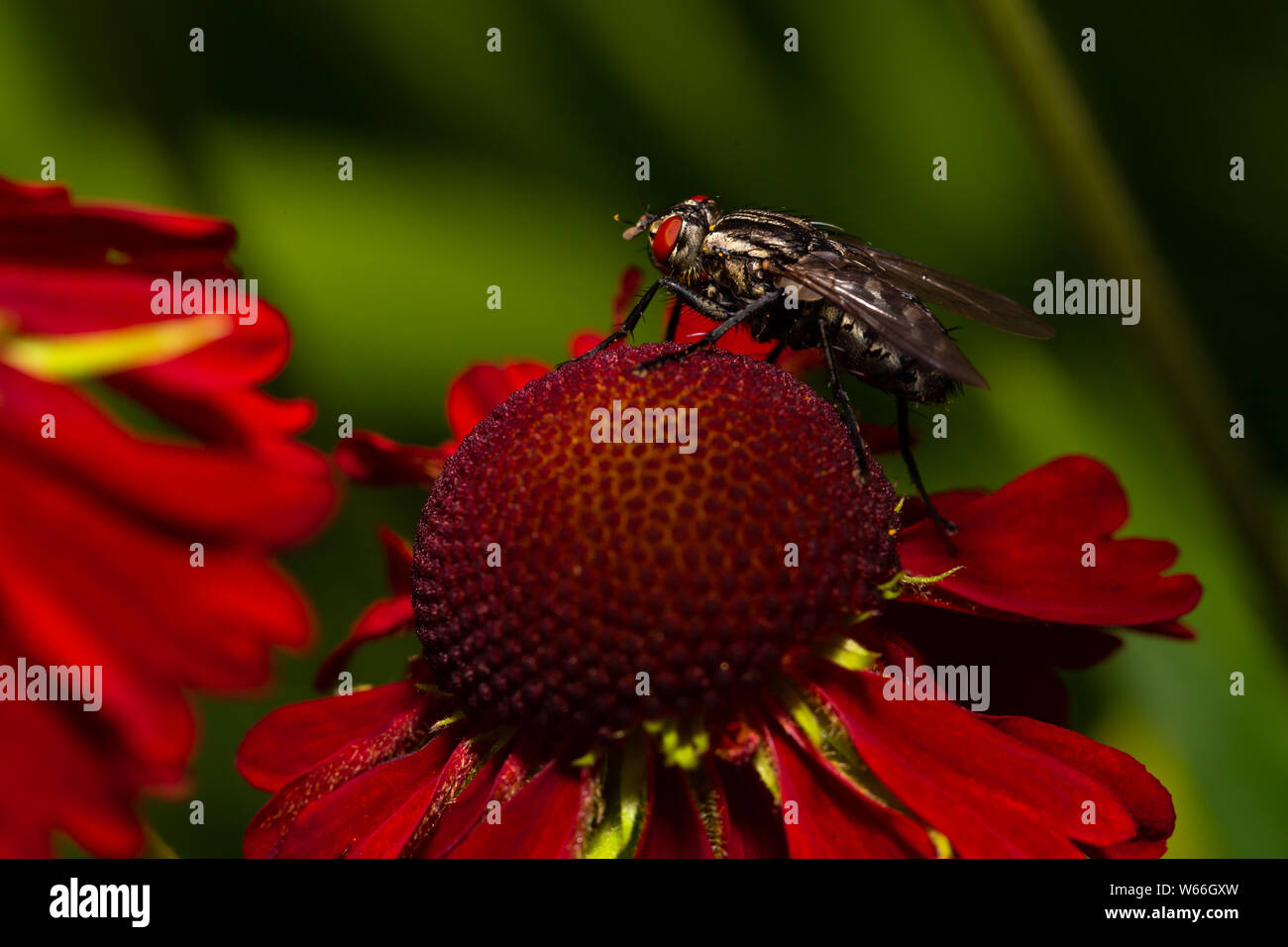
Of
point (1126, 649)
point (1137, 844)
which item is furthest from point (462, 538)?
point (1126, 649)

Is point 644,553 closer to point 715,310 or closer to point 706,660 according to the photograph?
point 706,660

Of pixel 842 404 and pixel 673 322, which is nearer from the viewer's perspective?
pixel 842 404

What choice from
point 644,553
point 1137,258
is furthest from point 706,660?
point 1137,258

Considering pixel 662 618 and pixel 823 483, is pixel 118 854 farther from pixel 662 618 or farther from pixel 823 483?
pixel 823 483

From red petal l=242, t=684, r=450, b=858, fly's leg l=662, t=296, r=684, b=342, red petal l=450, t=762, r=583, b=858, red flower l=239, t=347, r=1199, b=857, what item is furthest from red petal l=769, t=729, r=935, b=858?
fly's leg l=662, t=296, r=684, b=342

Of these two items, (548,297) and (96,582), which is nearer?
(96,582)

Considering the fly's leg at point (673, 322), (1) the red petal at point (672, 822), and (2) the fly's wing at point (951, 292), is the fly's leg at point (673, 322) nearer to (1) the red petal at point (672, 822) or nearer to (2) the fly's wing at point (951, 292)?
(2) the fly's wing at point (951, 292)

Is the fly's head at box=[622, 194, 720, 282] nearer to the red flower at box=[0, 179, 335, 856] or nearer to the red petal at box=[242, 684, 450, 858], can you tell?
the red petal at box=[242, 684, 450, 858]
